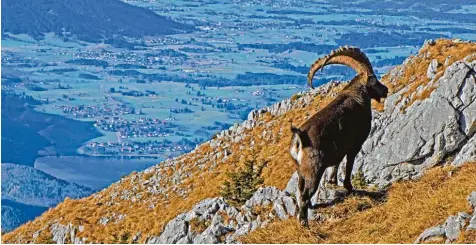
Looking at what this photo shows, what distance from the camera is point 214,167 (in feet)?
132

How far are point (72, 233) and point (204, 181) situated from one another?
18.6 feet

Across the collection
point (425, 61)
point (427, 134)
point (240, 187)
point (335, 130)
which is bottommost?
point (240, 187)

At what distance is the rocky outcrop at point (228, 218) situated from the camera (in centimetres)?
1908

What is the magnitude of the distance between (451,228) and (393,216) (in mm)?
1908

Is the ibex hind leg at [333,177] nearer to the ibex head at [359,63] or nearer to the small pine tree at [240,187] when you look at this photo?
the ibex head at [359,63]

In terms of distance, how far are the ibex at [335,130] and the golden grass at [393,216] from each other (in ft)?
1.74

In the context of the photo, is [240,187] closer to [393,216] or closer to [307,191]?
[307,191]

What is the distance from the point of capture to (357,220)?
17234mm

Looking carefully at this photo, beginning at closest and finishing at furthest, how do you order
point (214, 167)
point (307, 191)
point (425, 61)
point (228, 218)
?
point (307, 191), point (228, 218), point (425, 61), point (214, 167)

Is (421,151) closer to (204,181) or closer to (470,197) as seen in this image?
(470,197)

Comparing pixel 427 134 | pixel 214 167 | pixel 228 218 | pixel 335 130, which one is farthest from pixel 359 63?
pixel 214 167

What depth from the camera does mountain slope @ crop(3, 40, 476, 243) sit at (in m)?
31.1

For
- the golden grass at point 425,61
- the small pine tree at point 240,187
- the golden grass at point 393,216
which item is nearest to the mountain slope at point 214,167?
the golden grass at point 425,61

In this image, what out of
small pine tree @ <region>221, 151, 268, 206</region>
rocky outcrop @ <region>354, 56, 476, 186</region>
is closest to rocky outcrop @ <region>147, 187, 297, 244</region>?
small pine tree @ <region>221, 151, 268, 206</region>
